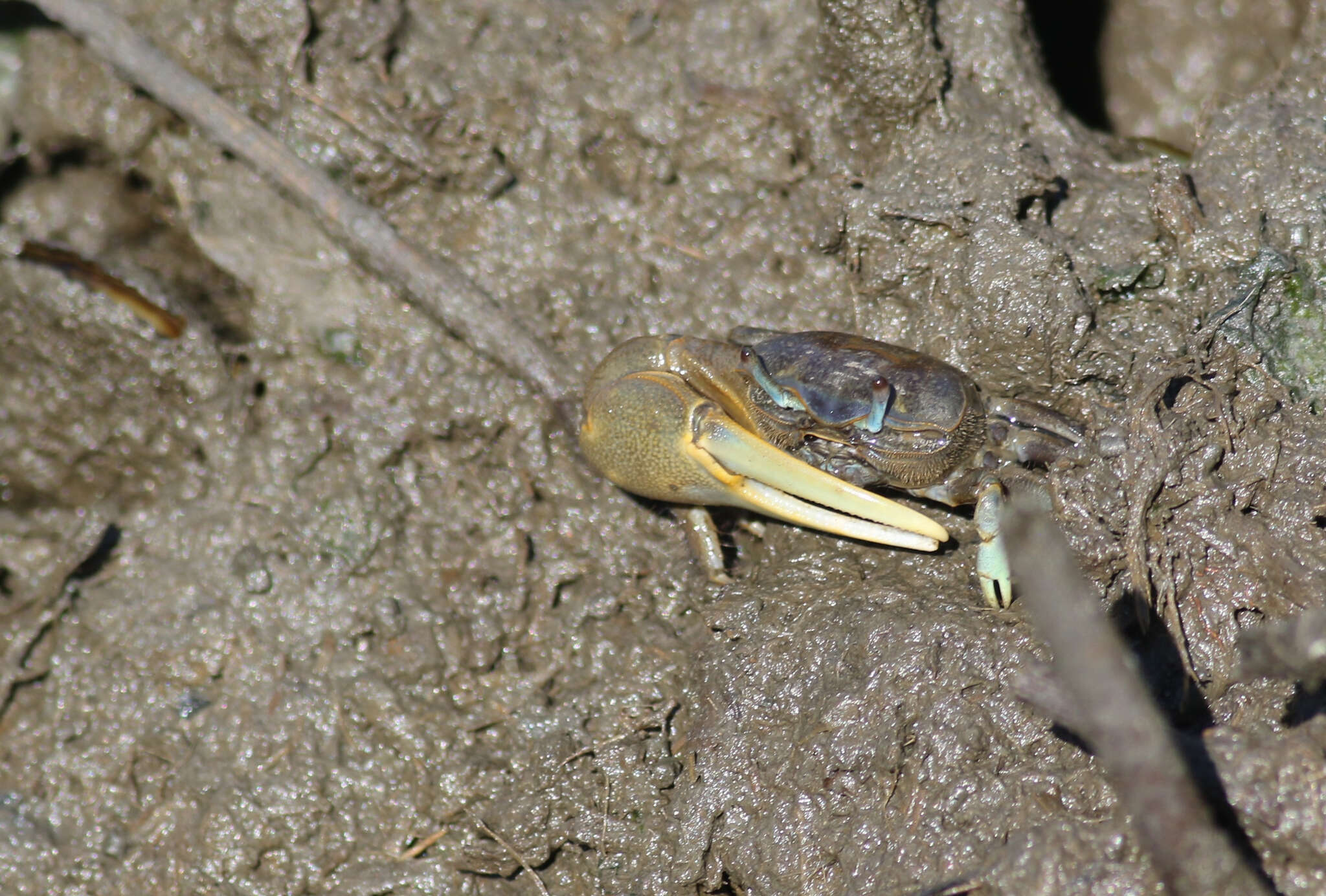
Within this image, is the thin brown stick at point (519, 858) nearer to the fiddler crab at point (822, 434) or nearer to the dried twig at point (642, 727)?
the dried twig at point (642, 727)

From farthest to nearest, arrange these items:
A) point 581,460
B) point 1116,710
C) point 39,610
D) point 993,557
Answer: point 39,610, point 581,460, point 993,557, point 1116,710

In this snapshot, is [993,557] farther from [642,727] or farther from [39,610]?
[39,610]

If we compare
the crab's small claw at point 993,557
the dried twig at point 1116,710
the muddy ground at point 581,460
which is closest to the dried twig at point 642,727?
the muddy ground at point 581,460

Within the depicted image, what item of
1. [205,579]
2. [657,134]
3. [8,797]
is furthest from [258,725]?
[657,134]

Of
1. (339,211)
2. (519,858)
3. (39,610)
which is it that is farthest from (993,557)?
(39,610)

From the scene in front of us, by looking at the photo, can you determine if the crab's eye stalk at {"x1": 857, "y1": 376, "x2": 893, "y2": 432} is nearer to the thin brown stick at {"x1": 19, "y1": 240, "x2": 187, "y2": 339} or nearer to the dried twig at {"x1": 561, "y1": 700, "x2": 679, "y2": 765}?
the dried twig at {"x1": 561, "y1": 700, "x2": 679, "y2": 765}

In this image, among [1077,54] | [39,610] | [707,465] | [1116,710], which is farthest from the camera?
[1077,54]
